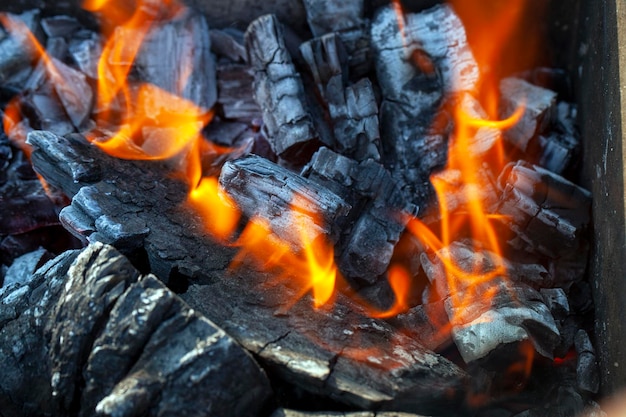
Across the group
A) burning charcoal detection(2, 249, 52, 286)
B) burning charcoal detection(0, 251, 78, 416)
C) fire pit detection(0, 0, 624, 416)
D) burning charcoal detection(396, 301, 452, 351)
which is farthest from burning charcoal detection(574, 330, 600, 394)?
burning charcoal detection(2, 249, 52, 286)

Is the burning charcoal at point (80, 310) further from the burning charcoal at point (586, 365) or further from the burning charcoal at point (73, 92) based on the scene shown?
the burning charcoal at point (586, 365)

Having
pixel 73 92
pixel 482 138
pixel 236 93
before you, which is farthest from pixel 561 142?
pixel 73 92

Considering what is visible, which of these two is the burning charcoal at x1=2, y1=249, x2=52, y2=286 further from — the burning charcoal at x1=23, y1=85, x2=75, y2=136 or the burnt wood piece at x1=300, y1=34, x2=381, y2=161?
the burnt wood piece at x1=300, y1=34, x2=381, y2=161

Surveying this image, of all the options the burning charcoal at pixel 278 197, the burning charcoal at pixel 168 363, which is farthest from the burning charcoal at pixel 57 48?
the burning charcoal at pixel 168 363

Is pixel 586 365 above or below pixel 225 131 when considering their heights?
below

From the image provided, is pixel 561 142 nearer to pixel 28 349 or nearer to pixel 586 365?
pixel 586 365

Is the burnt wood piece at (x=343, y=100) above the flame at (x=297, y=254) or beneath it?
above
